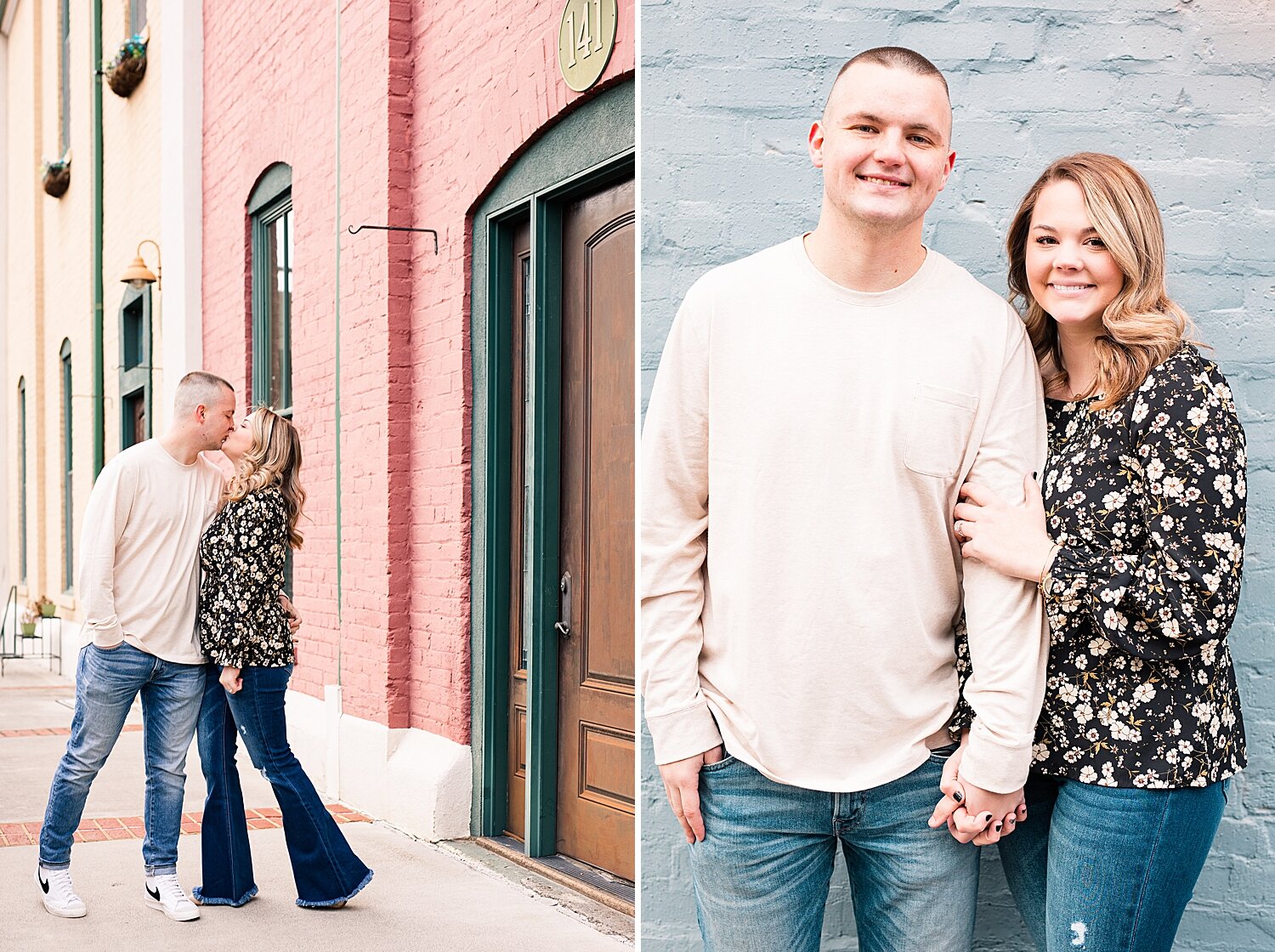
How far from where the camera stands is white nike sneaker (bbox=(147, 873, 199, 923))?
5320mm

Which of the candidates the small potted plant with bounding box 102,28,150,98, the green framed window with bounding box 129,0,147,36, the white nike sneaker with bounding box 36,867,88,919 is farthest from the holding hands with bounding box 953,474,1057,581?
the green framed window with bounding box 129,0,147,36

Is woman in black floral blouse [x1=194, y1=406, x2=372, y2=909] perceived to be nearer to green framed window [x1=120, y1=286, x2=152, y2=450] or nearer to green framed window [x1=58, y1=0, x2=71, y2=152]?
green framed window [x1=120, y1=286, x2=152, y2=450]

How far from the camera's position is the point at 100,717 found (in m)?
5.39

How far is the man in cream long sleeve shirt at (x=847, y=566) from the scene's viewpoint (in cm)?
242

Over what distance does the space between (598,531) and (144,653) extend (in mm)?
1835

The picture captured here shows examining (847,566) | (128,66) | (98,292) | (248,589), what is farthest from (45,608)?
(847,566)

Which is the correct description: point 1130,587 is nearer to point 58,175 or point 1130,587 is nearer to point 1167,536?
point 1167,536

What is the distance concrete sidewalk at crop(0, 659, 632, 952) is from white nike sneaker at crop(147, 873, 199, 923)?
0.04 meters

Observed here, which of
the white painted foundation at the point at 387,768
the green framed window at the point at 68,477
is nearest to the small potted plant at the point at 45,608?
the green framed window at the point at 68,477

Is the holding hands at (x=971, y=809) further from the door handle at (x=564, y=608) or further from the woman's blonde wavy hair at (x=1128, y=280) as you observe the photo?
the door handle at (x=564, y=608)

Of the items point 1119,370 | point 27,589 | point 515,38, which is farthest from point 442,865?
point 27,589

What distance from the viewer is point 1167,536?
2.36 m

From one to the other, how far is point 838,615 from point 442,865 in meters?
4.19

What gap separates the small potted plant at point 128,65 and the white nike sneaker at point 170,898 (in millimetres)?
8480
